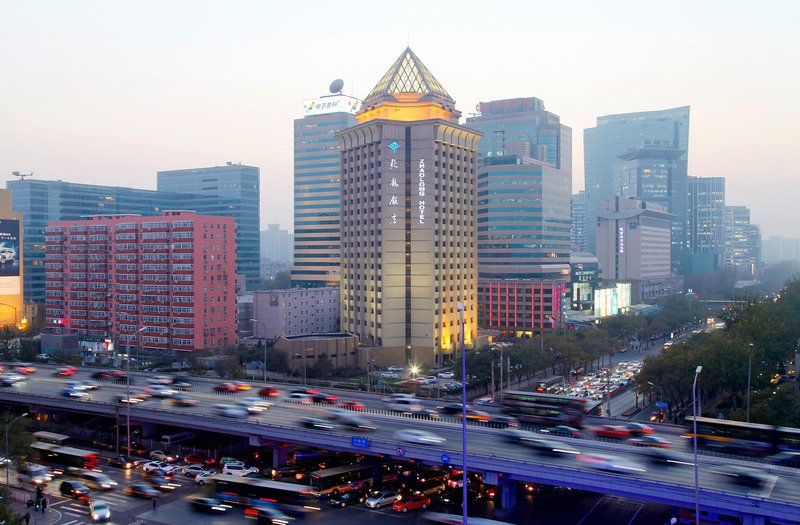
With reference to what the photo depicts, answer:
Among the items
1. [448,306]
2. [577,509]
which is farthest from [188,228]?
[577,509]

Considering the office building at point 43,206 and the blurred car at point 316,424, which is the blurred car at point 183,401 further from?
the office building at point 43,206

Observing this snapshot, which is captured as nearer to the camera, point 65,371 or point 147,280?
point 65,371

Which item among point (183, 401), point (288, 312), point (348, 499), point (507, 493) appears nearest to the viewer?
point (507, 493)

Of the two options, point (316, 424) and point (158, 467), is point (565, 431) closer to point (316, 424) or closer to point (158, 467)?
point (316, 424)

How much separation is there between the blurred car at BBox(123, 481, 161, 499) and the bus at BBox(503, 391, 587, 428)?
2436cm

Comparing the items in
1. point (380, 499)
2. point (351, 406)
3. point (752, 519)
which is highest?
point (351, 406)

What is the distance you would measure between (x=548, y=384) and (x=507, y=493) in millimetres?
40972

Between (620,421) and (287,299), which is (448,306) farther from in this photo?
(620,421)

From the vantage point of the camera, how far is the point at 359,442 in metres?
37.6

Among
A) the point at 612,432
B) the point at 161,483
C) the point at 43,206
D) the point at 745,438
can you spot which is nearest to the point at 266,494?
the point at 161,483

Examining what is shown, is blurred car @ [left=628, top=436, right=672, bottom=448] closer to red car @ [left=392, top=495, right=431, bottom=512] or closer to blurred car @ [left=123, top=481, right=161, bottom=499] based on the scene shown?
red car @ [left=392, top=495, right=431, bottom=512]

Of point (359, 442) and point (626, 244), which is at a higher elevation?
point (626, 244)

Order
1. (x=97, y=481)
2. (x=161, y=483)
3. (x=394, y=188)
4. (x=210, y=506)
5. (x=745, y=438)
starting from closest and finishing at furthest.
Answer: (x=210, y=506) < (x=745, y=438) < (x=161, y=483) < (x=97, y=481) < (x=394, y=188)

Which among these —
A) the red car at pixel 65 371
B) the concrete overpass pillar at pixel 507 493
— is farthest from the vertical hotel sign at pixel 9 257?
the concrete overpass pillar at pixel 507 493
